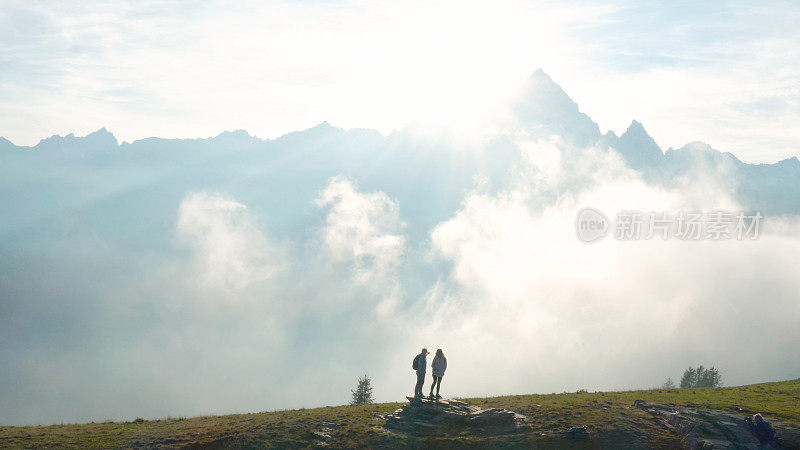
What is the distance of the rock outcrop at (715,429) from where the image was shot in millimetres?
34562

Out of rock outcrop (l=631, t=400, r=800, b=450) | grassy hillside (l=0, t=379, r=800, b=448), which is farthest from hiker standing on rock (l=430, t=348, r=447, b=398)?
rock outcrop (l=631, t=400, r=800, b=450)

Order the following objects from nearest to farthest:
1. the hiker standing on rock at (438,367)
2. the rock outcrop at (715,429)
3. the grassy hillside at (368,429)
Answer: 1. the rock outcrop at (715,429)
2. the grassy hillside at (368,429)
3. the hiker standing on rock at (438,367)

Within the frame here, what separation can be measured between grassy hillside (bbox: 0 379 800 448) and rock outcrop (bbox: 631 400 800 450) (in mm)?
1001

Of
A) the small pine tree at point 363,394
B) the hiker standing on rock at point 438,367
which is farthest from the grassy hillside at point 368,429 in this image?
the small pine tree at point 363,394

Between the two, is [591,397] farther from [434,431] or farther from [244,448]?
[244,448]

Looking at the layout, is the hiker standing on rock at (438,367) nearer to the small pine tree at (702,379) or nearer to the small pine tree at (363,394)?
the small pine tree at (363,394)

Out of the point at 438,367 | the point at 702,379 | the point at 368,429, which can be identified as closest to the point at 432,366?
the point at 438,367

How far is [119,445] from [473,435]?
23.5 meters

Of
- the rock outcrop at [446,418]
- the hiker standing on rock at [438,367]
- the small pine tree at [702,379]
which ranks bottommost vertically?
the small pine tree at [702,379]

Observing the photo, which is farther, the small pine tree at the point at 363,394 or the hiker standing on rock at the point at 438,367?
the small pine tree at the point at 363,394

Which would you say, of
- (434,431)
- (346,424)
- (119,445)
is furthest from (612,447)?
(119,445)

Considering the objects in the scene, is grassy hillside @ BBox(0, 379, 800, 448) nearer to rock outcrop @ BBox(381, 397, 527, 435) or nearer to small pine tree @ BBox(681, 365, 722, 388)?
rock outcrop @ BBox(381, 397, 527, 435)

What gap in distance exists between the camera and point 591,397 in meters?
46.4

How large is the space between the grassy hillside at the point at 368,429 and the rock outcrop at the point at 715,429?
1.00m
